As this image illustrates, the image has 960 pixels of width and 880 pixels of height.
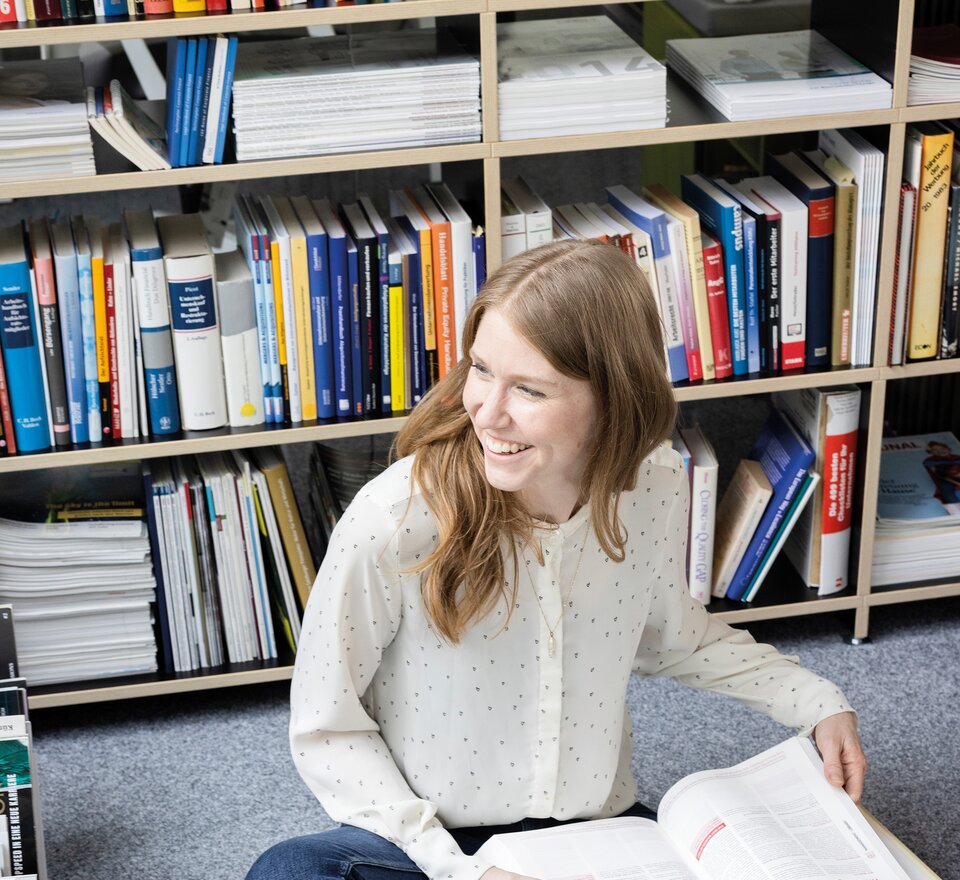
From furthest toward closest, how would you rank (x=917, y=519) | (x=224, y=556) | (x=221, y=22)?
(x=917, y=519) < (x=224, y=556) < (x=221, y=22)

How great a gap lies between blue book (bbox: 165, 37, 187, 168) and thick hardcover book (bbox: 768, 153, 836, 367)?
88cm

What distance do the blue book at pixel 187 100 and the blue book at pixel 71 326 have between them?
209mm

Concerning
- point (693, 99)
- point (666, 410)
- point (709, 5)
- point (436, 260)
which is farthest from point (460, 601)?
point (709, 5)

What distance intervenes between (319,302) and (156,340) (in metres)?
0.23

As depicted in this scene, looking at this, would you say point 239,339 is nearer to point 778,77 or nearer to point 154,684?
point 154,684

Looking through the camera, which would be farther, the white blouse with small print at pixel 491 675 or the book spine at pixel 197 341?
the book spine at pixel 197 341

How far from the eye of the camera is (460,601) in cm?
127

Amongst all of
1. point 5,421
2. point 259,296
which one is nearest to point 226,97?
point 259,296

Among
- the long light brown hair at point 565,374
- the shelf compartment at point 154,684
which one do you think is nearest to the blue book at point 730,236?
the long light brown hair at point 565,374

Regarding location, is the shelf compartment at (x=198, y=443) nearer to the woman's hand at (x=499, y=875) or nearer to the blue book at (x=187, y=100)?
the blue book at (x=187, y=100)

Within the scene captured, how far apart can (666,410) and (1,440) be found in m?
1.02

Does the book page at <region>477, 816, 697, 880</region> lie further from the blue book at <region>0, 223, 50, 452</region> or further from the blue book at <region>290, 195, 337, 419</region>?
the blue book at <region>0, 223, 50, 452</region>

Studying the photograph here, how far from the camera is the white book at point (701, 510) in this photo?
2.01 m

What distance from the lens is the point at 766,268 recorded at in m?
1.91
